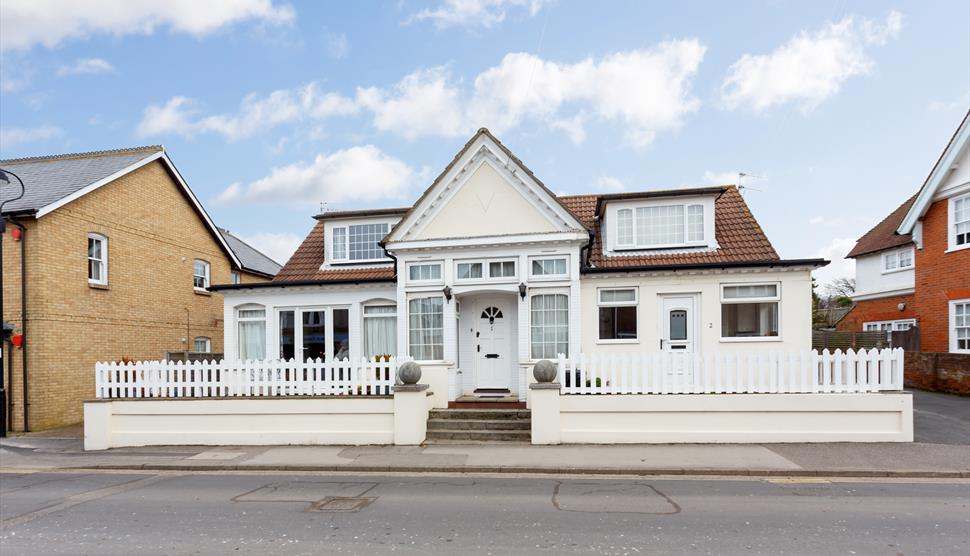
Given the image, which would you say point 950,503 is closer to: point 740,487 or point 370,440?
point 740,487

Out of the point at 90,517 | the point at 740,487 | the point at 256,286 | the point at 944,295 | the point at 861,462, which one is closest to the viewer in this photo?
the point at 90,517

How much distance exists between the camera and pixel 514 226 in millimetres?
13430

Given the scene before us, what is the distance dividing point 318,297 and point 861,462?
12509mm

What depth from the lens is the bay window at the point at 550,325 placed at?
13312mm

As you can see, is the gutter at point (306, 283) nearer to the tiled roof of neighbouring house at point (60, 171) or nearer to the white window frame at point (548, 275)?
the white window frame at point (548, 275)

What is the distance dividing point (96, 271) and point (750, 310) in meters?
17.7

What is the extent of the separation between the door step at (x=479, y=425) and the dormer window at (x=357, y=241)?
6.38 meters

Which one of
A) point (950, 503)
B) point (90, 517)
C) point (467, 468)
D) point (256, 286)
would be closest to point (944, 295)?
point (950, 503)

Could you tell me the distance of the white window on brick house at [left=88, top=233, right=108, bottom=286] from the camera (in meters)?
16.2

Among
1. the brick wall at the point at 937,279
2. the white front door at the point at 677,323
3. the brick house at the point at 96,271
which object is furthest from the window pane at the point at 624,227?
the brick house at the point at 96,271

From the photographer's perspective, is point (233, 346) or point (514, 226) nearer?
point (514, 226)

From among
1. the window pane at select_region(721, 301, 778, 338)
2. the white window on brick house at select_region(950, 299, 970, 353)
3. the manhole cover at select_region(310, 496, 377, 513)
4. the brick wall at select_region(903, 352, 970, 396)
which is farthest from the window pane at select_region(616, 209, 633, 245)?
the white window on brick house at select_region(950, 299, 970, 353)

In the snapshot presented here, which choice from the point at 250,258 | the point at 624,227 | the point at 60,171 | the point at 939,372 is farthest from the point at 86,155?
the point at 939,372

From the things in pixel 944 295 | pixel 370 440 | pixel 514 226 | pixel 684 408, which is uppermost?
pixel 514 226
